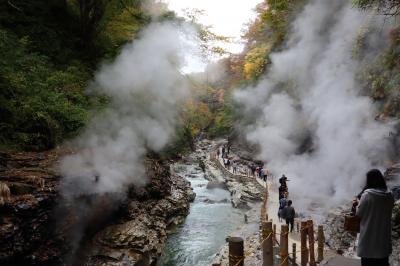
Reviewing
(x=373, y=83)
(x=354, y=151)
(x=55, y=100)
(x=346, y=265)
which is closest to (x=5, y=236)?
(x=55, y=100)

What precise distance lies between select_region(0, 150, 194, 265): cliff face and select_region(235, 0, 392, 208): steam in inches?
258

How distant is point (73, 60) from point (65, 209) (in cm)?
694

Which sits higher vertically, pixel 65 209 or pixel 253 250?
pixel 65 209

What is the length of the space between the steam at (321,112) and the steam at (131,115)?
265 inches

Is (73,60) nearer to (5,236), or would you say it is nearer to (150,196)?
(150,196)

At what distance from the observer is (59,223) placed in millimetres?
7707

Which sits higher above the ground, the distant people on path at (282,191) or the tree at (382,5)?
the tree at (382,5)

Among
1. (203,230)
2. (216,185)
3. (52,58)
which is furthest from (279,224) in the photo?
(216,185)

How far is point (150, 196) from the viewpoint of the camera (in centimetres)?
1284

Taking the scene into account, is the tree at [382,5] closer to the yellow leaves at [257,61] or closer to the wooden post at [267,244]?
the wooden post at [267,244]

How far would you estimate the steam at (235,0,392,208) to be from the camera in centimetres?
1364

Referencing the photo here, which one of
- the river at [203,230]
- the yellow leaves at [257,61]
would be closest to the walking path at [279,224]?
the river at [203,230]

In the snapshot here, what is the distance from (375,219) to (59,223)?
6.67 metres

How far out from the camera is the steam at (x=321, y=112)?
13641mm
